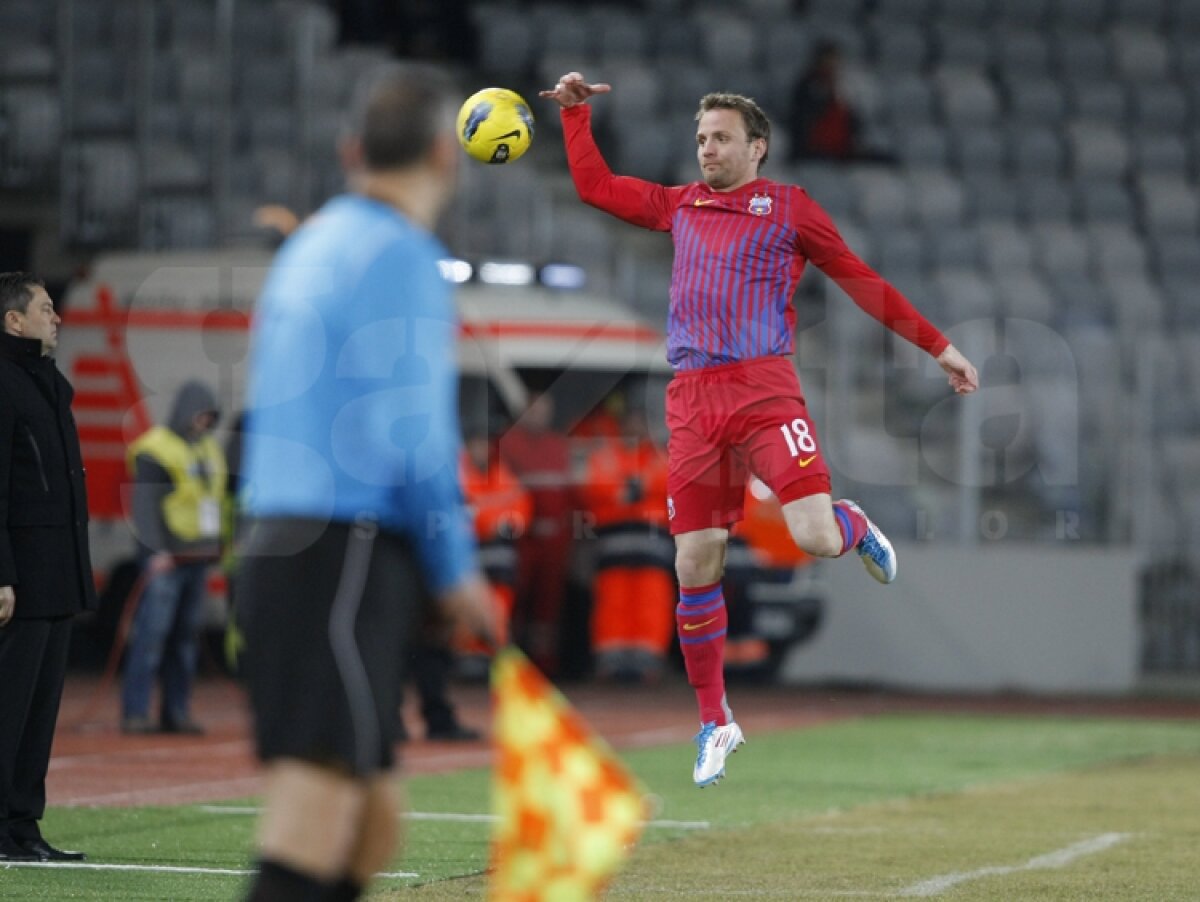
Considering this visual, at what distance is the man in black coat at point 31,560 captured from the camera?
8898 mm

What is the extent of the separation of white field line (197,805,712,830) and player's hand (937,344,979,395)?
9.76 feet

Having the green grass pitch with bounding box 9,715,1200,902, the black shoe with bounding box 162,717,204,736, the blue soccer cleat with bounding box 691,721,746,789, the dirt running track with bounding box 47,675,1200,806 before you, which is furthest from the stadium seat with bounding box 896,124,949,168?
the blue soccer cleat with bounding box 691,721,746,789

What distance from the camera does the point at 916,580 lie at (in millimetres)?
20859

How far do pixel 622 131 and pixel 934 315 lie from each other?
12.6 feet

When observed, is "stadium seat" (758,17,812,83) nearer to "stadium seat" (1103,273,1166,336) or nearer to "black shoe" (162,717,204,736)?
"stadium seat" (1103,273,1166,336)

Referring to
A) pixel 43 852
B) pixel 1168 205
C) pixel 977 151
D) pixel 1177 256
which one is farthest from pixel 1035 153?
pixel 43 852

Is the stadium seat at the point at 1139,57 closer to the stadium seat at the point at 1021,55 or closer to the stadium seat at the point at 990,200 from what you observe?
the stadium seat at the point at 1021,55

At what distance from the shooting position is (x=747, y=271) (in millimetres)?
8703

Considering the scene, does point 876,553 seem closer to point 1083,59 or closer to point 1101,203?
point 1101,203

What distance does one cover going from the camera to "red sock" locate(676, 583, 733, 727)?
904cm

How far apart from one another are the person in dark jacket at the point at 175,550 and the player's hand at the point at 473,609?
11255 mm

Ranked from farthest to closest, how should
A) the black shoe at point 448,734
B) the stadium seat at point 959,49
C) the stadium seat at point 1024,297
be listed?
the stadium seat at point 959,49 < the stadium seat at point 1024,297 < the black shoe at point 448,734

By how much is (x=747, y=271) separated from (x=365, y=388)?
13.7 ft

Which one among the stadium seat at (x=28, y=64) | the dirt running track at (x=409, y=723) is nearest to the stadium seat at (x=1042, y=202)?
the dirt running track at (x=409, y=723)
